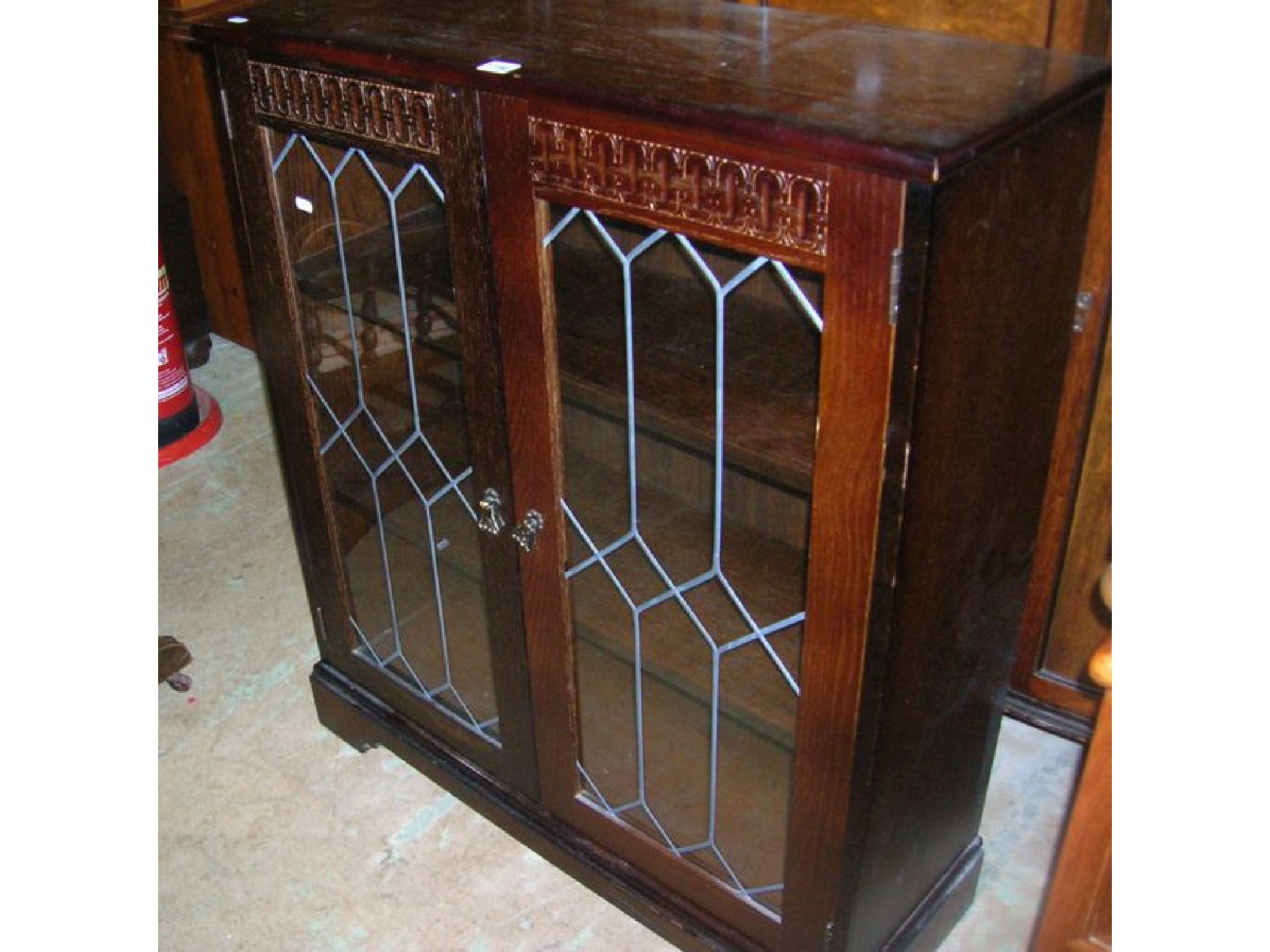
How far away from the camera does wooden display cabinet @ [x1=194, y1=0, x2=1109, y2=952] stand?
3.47ft

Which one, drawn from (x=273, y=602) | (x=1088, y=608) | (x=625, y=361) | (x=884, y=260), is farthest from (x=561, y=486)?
(x=273, y=602)

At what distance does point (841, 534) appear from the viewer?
3.77 feet

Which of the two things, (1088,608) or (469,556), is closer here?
(469,556)

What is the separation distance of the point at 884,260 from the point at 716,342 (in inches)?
12.4

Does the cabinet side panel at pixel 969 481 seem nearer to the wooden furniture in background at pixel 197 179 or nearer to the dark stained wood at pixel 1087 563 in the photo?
the dark stained wood at pixel 1087 563

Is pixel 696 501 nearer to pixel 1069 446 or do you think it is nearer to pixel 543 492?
pixel 543 492

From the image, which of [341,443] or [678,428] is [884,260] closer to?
[678,428]

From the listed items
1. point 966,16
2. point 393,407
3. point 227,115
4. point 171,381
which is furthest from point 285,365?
point 171,381

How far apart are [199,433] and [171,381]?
0.16 meters

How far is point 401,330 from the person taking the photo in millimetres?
1550

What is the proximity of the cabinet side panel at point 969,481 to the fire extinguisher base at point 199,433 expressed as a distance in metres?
1.99

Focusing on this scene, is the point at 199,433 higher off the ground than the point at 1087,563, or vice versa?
the point at 1087,563
